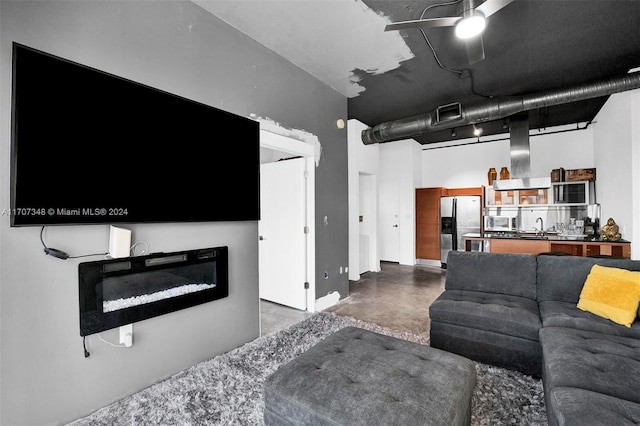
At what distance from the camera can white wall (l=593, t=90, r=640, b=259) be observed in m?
3.59

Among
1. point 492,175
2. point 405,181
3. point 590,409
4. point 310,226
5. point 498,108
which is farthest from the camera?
point 405,181

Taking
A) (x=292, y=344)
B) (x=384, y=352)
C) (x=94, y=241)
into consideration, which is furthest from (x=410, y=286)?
(x=94, y=241)

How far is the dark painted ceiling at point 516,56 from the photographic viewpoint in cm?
261

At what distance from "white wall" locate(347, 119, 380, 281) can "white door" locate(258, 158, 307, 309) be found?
5.67 feet

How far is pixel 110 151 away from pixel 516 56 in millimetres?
4238

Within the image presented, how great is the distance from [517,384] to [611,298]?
948 mm

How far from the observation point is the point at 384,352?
174cm

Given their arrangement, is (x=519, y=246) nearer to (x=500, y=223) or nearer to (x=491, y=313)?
(x=500, y=223)

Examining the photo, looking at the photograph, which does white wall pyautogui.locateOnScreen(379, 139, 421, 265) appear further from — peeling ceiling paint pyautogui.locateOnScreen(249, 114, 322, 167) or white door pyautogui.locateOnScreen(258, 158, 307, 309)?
white door pyautogui.locateOnScreen(258, 158, 307, 309)

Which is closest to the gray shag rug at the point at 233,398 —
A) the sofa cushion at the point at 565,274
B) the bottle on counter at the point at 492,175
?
the sofa cushion at the point at 565,274

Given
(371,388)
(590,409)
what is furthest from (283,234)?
(590,409)

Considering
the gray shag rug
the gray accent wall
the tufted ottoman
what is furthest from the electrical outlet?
the tufted ottoman

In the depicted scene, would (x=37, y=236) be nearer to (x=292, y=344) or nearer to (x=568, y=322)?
(x=292, y=344)

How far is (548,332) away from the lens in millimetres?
1973
